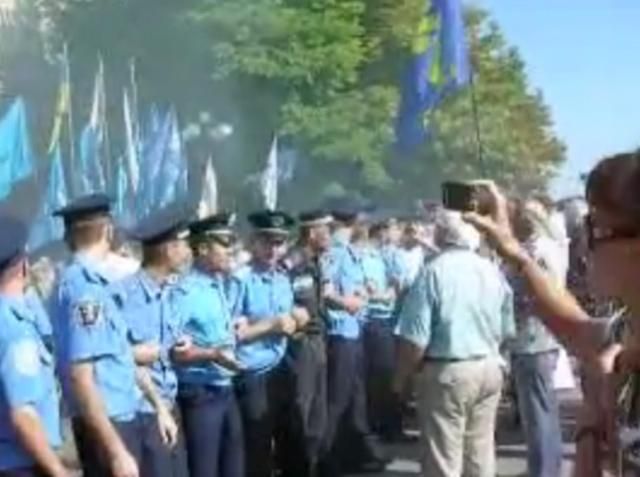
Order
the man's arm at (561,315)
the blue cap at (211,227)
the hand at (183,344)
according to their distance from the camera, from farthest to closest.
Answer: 1. the blue cap at (211,227)
2. the hand at (183,344)
3. the man's arm at (561,315)

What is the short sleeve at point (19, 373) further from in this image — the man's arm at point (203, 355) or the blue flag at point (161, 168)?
the blue flag at point (161, 168)

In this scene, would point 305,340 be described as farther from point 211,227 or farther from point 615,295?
point 615,295

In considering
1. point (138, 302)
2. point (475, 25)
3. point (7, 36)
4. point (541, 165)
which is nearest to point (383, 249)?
point (138, 302)

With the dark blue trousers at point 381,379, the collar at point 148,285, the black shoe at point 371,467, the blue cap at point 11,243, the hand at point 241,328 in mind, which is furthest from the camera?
the dark blue trousers at point 381,379

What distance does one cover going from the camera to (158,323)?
675 centimetres

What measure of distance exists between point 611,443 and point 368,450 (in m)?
8.38

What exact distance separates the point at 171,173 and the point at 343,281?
64.5 ft

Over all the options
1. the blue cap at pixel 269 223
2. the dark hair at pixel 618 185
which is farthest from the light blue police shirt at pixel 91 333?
Result: the dark hair at pixel 618 185

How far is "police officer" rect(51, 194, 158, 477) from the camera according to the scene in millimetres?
5711

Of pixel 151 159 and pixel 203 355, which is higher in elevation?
pixel 151 159

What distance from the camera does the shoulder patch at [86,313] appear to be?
5781 millimetres

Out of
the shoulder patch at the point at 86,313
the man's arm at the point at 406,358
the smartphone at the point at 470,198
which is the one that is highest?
the smartphone at the point at 470,198

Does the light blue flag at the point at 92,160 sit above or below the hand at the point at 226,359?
above

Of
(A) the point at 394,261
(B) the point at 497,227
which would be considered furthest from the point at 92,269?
(A) the point at 394,261
